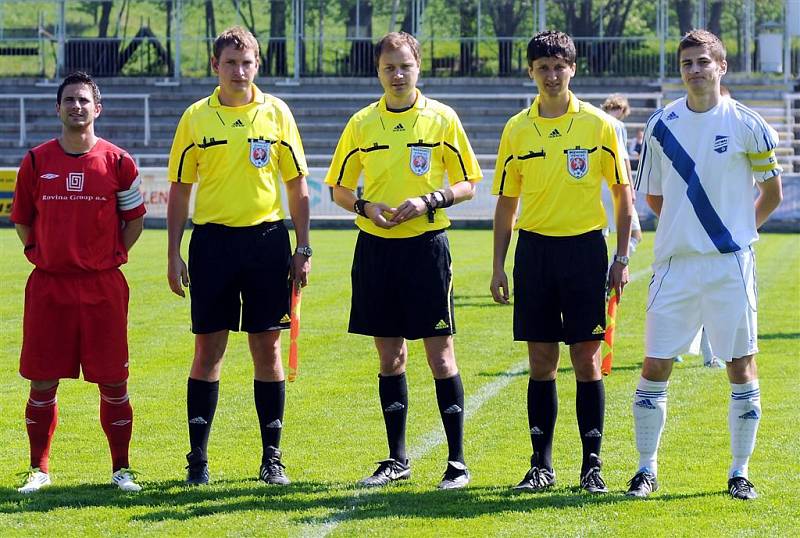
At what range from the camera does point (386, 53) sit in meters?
6.57

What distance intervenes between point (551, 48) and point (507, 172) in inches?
25.3

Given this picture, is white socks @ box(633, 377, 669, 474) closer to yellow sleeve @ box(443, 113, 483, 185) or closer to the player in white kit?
the player in white kit

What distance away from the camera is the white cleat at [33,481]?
654cm

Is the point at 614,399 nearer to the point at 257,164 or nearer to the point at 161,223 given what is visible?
the point at 257,164

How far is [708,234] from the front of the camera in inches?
244

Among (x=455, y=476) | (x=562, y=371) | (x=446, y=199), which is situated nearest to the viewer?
(x=446, y=199)

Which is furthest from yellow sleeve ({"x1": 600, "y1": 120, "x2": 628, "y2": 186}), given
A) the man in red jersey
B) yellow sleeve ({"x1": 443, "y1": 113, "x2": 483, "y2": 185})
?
the man in red jersey

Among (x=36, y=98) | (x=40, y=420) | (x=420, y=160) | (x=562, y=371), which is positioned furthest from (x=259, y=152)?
(x=36, y=98)

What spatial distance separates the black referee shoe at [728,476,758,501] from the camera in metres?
6.29

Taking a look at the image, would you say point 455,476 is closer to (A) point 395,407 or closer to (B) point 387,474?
(B) point 387,474

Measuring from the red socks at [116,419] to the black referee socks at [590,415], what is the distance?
2190 millimetres

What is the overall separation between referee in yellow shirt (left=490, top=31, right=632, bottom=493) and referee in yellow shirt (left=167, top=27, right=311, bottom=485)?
110 centimetres

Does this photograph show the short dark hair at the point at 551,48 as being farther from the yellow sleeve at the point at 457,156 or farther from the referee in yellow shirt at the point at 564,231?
the yellow sleeve at the point at 457,156

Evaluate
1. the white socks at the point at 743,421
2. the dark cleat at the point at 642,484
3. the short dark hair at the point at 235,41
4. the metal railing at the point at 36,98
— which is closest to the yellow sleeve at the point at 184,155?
the short dark hair at the point at 235,41
